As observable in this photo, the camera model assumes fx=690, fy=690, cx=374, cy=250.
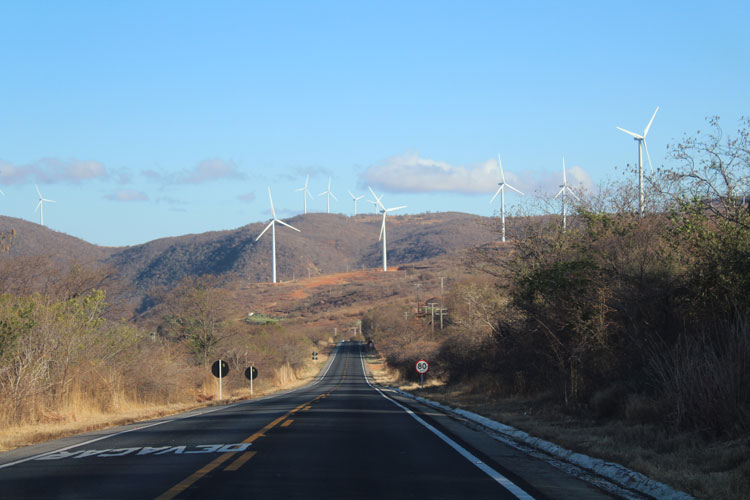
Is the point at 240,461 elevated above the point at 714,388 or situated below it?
below

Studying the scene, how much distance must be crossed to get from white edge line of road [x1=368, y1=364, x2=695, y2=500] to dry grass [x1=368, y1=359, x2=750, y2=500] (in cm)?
15

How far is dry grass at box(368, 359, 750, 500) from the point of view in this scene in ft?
26.2

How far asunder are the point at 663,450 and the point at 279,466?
5.90m

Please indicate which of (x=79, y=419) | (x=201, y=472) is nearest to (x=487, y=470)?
(x=201, y=472)

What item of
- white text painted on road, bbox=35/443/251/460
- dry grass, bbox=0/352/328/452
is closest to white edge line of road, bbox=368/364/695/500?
white text painted on road, bbox=35/443/251/460

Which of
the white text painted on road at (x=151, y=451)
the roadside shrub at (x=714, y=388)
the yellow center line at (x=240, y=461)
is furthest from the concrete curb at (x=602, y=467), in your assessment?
the white text painted on road at (x=151, y=451)

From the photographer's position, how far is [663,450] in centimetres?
1067

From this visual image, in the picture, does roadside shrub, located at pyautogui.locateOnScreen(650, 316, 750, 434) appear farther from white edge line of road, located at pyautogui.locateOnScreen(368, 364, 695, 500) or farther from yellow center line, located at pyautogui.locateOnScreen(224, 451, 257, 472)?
yellow center line, located at pyautogui.locateOnScreen(224, 451, 257, 472)

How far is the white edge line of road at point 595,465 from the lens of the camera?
26.4ft

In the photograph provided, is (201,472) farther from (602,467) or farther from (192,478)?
(602,467)

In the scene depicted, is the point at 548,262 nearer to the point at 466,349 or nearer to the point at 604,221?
the point at 604,221

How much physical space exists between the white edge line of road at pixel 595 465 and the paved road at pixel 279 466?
0.54 meters

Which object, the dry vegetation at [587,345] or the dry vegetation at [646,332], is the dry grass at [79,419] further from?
the dry vegetation at [646,332]

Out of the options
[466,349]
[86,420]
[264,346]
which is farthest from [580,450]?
[264,346]
